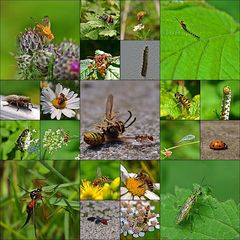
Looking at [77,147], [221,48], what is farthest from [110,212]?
[221,48]

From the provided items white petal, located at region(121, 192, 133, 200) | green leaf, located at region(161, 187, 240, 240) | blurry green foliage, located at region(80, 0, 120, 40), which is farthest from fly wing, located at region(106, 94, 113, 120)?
green leaf, located at region(161, 187, 240, 240)

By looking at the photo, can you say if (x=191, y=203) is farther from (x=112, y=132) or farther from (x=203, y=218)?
(x=112, y=132)

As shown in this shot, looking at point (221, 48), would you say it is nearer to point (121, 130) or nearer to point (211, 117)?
point (211, 117)

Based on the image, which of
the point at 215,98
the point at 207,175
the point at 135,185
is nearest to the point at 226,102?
the point at 215,98

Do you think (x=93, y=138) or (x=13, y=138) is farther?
(x=13, y=138)

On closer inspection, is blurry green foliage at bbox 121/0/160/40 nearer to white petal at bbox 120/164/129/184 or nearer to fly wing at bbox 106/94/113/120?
fly wing at bbox 106/94/113/120

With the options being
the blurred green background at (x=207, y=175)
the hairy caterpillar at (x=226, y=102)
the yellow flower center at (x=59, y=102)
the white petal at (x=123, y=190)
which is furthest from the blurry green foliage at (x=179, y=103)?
the yellow flower center at (x=59, y=102)
